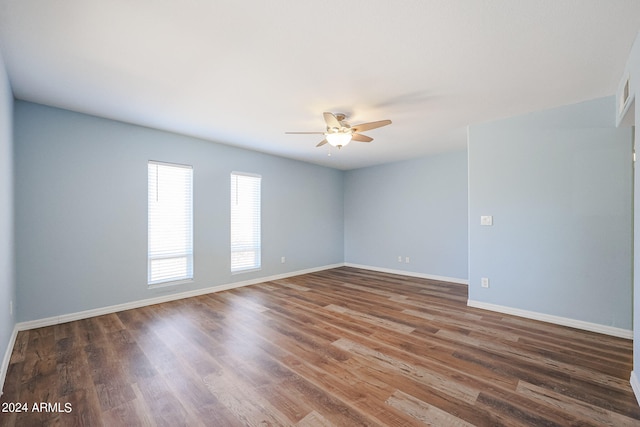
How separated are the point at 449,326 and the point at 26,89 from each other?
521 centimetres

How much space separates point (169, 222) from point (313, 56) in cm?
335

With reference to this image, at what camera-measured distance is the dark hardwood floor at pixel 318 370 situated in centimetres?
171

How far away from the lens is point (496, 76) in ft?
8.23

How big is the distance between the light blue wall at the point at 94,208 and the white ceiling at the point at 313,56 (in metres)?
0.40

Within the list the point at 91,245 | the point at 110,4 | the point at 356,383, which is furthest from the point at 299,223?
the point at 110,4

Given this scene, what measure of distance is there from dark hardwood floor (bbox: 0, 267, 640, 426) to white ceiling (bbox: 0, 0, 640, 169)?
2560mm

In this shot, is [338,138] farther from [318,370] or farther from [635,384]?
[635,384]

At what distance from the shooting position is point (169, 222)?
420cm

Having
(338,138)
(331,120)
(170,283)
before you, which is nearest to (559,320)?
(338,138)

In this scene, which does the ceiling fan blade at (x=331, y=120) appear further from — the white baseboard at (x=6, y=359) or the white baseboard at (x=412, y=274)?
the white baseboard at (x=412, y=274)

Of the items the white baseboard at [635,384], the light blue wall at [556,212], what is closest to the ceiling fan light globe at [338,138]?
the light blue wall at [556,212]

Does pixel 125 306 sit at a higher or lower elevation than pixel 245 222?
lower

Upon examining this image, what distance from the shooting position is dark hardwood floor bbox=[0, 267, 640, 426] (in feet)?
5.63

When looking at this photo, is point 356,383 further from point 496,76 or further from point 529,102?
point 529,102
